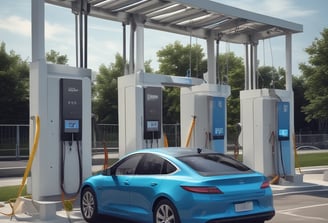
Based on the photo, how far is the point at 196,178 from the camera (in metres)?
7.91

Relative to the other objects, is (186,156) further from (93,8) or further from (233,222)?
(93,8)

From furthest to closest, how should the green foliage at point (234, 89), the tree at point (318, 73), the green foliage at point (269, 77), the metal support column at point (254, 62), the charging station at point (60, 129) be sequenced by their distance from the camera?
the green foliage at point (269, 77)
the green foliage at point (234, 89)
the tree at point (318, 73)
the metal support column at point (254, 62)
the charging station at point (60, 129)

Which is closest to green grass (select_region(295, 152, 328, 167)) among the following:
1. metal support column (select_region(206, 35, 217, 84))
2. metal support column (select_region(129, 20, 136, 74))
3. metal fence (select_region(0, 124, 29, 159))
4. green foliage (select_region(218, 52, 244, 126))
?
metal support column (select_region(206, 35, 217, 84))

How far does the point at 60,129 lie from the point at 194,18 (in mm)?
5785

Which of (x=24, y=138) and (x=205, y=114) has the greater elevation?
(x=205, y=114)

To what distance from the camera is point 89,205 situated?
10.1 m

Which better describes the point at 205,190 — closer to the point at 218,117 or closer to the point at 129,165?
the point at 129,165

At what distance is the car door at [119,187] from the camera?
909cm

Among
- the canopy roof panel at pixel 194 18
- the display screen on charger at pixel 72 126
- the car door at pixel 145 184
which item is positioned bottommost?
the car door at pixel 145 184

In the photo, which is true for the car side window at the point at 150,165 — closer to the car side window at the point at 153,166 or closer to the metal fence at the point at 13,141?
the car side window at the point at 153,166

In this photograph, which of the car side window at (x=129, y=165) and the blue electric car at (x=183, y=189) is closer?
the blue electric car at (x=183, y=189)

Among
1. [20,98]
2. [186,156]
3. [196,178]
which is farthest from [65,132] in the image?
[20,98]

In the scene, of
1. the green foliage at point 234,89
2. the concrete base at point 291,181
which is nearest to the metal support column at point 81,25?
the concrete base at point 291,181

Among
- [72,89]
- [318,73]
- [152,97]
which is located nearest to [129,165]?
[72,89]
